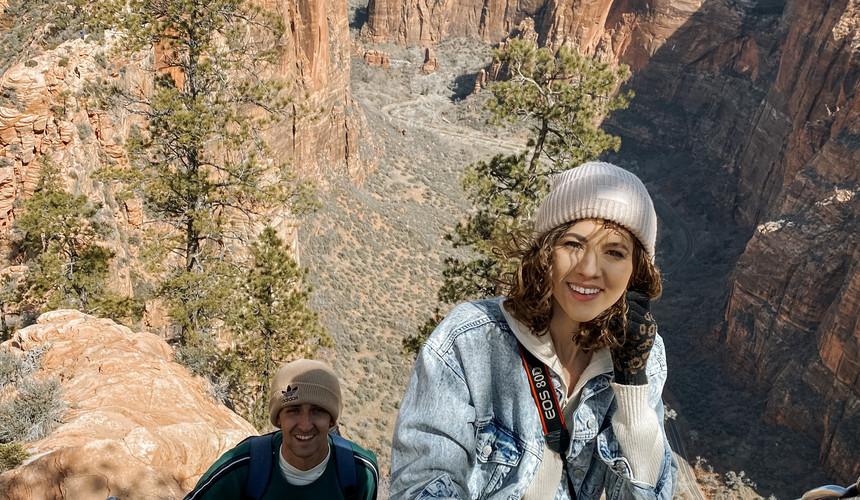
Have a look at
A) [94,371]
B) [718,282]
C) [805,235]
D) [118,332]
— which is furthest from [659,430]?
[718,282]

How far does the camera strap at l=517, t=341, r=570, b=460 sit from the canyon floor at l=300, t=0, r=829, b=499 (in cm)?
1482

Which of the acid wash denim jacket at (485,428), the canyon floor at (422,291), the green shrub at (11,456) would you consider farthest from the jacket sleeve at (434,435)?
the canyon floor at (422,291)

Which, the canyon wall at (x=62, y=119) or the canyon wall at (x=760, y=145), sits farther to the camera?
the canyon wall at (x=760, y=145)

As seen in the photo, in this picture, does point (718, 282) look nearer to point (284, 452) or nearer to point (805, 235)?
point (805, 235)

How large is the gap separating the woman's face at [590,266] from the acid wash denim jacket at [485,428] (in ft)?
0.75

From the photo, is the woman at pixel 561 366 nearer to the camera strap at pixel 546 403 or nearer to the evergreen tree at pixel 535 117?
the camera strap at pixel 546 403

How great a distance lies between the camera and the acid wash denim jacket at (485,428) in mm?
1839

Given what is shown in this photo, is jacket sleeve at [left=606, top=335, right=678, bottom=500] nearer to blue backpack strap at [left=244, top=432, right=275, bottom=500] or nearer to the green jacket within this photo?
the green jacket

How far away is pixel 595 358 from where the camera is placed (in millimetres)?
2100

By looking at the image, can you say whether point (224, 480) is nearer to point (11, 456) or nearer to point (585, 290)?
point (585, 290)

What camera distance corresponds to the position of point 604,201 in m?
1.96

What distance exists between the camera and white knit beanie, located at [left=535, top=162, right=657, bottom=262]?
1966mm

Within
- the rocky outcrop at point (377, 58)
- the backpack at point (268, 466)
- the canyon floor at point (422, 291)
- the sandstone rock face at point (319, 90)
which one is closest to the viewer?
the backpack at point (268, 466)

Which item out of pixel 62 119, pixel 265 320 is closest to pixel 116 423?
pixel 265 320
